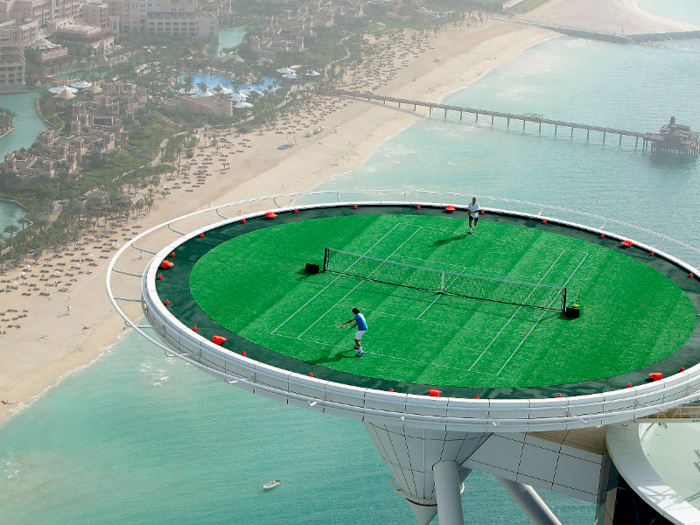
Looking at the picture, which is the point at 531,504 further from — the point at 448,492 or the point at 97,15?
the point at 97,15

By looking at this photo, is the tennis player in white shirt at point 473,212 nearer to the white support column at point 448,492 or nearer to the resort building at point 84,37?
the white support column at point 448,492

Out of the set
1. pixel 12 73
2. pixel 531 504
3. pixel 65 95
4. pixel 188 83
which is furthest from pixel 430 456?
pixel 12 73

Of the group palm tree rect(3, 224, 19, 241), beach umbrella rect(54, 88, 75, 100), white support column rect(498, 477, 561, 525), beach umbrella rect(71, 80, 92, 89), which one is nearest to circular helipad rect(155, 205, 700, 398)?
white support column rect(498, 477, 561, 525)

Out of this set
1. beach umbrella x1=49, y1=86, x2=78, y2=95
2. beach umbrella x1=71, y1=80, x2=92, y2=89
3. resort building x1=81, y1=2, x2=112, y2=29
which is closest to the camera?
beach umbrella x1=49, y1=86, x2=78, y2=95

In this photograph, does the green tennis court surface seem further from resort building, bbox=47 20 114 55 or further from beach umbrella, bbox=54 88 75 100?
resort building, bbox=47 20 114 55

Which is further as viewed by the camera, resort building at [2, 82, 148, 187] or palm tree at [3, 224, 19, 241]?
resort building at [2, 82, 148, 187]

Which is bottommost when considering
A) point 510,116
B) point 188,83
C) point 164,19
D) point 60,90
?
point 60,90
